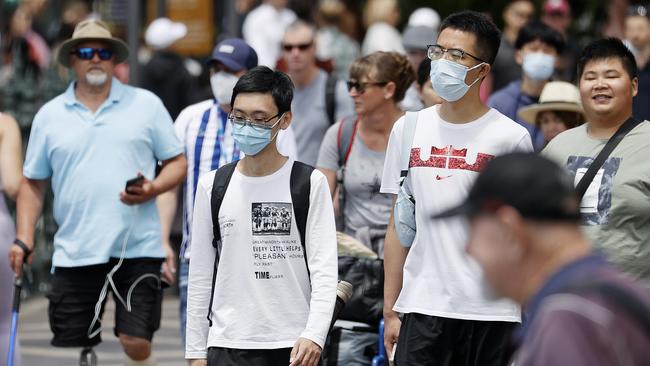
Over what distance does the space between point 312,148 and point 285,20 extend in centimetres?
503

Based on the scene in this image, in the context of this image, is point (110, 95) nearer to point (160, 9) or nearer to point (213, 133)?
point (213, 133)

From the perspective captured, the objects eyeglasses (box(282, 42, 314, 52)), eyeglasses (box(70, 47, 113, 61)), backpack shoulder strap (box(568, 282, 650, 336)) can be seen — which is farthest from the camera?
eyeglasses (box(282, 42, 314, 52))

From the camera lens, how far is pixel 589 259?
2.88 meters

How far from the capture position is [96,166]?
7215 millimetres

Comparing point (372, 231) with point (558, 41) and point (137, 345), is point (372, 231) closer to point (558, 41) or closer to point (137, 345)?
point (137, 345)

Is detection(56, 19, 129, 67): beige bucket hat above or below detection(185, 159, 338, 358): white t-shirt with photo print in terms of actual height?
above

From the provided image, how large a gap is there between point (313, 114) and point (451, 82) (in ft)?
12.7

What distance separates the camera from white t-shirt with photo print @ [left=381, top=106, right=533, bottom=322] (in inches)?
207

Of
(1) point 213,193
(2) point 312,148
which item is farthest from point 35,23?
(1) point 213,193

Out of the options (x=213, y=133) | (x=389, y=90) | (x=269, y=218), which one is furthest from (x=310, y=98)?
(x=269, y=218)

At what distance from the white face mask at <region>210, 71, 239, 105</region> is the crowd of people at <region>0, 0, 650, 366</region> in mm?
13

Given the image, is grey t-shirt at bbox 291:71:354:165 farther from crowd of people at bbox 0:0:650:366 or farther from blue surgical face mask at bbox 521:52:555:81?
blue surgical face mask at bbox 521:52:555:81

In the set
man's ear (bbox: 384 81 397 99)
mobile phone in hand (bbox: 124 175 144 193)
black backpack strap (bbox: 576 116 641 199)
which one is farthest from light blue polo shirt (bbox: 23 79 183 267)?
black backpack strap (bbox: 576 116 641 199)

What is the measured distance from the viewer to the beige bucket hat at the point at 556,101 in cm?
800
